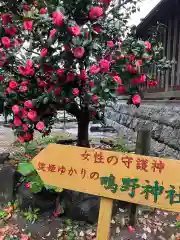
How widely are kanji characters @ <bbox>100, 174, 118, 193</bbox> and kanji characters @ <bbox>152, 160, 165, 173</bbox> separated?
0.94 feet

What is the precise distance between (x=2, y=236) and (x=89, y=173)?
160 centimetres

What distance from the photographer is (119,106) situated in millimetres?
8773

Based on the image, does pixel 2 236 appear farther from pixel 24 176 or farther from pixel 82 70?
pixel 82 70

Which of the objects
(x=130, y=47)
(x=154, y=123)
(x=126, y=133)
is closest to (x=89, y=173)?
(x=130, y=47)

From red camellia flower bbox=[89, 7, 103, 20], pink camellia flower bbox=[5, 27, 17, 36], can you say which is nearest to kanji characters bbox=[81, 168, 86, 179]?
red camellia flower bbox=[89, 7, 103, 20]

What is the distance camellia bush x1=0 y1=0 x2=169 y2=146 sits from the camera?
237cm

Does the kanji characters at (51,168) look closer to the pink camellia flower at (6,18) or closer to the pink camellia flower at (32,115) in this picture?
the pink camellia flower at (32,115)

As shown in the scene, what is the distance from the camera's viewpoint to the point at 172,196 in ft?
5.73

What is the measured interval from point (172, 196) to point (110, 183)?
1.35 ft

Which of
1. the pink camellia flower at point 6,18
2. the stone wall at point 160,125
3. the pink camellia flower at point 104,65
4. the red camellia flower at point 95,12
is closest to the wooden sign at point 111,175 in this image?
the pink camellia flower at point 104,65

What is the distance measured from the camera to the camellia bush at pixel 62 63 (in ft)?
7.79

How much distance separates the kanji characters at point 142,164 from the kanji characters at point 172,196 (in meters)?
0.20

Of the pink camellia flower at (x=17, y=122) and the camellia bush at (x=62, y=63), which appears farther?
the pink camellia flower at (x=17, y=122)

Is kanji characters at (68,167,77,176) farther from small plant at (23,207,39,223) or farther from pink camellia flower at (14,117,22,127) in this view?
small plant at (23,207,39,223)
